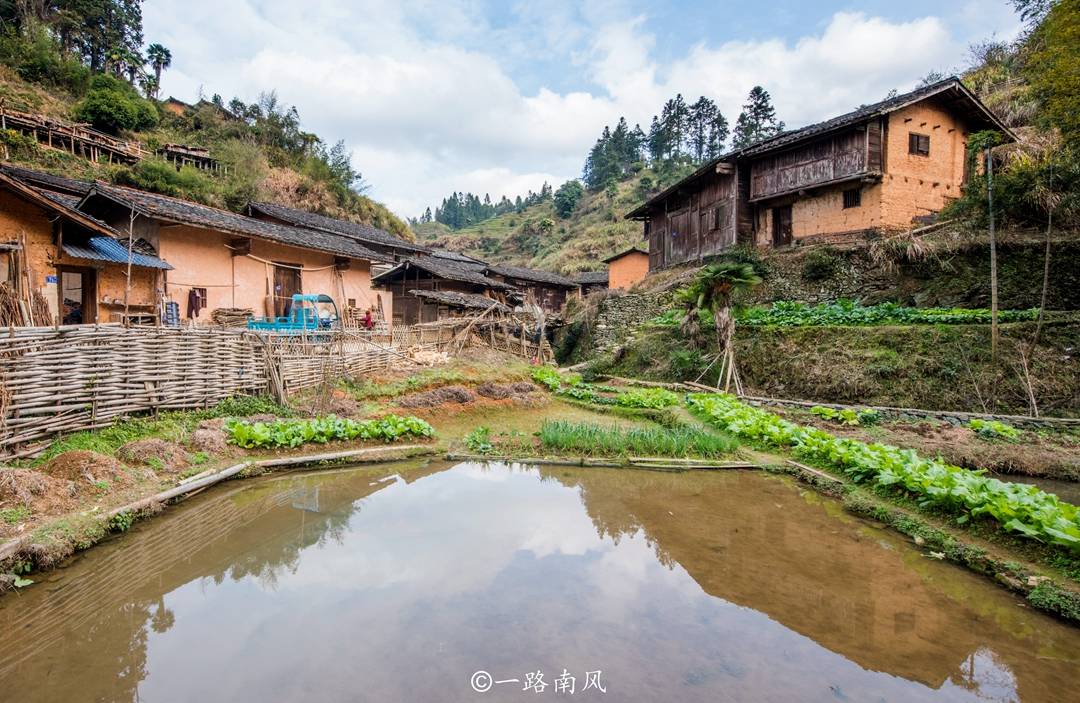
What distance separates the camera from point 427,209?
125 metres

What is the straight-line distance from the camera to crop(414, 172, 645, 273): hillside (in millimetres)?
55938

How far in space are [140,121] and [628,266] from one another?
3779 centimetres

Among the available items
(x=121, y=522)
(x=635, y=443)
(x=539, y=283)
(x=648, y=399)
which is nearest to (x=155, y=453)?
(x=121, y=522)

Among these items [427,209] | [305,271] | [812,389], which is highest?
[427,209]

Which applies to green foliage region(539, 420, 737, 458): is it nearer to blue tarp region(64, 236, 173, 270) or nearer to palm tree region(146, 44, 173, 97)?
blue tarp region(64, 236, 173, 270)

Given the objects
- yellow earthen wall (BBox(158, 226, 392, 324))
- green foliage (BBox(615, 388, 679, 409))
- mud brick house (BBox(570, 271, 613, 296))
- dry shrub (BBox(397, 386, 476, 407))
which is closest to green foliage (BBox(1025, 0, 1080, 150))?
green foliage (BBox(615, 388, 679, 409))

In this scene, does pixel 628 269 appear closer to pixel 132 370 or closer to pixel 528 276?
pixel 528 276

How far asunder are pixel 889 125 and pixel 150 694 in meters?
24.6

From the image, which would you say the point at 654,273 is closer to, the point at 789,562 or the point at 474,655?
the point at 789,562

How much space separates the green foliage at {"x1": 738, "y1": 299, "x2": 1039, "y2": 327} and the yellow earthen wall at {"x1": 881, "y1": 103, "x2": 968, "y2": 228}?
450 centimetres

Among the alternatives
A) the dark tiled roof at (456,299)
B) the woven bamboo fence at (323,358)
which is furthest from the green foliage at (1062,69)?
the dark tiled roof at (456,299)

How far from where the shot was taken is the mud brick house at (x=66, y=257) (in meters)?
11.3

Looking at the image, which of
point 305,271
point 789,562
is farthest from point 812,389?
point 305,271

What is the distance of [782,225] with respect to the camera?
22906 millimetres
